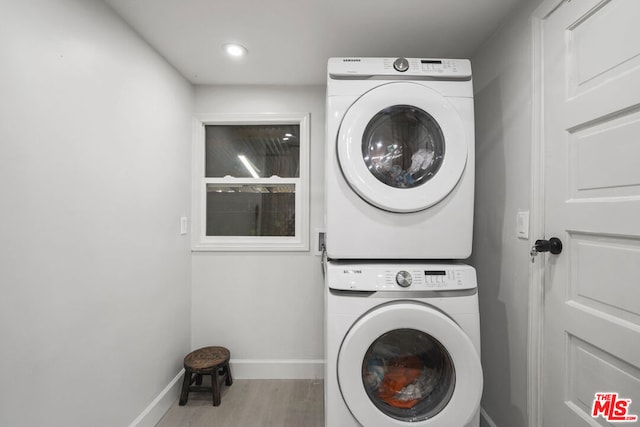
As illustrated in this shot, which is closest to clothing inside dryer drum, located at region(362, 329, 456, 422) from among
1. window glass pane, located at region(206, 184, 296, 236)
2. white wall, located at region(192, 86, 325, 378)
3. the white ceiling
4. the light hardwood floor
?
the light hardwood floor

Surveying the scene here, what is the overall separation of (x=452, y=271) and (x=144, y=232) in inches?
66.4

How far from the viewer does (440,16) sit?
1401 millimetres

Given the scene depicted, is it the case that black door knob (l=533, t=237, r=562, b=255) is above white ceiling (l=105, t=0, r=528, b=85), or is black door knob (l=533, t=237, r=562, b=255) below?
below

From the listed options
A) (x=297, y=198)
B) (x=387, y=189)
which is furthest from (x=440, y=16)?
(x=297, y=198)

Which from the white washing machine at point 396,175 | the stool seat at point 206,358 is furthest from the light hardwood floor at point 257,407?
the white washing machine at point 396,175

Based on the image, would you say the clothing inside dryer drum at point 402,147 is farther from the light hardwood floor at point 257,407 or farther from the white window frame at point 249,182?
the light hardwood floor at point 257,407

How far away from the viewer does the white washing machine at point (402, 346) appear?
45.3 inches

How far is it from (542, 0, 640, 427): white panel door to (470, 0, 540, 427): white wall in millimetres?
117

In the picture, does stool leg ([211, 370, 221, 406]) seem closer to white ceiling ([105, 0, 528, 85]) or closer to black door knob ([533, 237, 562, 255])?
black door knob ([533, 237, 562, 255])

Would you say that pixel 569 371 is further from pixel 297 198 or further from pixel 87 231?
pixel 87 231

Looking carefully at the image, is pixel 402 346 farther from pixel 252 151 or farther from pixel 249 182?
pixel 252 151

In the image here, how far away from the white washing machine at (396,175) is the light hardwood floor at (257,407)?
47.7 inches

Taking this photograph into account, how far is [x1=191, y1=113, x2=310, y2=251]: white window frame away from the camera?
2.18 metres

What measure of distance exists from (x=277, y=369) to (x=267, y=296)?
22.7 inches
